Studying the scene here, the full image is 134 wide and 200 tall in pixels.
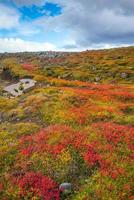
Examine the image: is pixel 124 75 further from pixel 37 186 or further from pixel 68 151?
pixel 37 186

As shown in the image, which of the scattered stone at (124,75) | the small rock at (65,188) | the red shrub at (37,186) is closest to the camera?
the red shrub at (37,186)

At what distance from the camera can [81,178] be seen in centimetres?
2066

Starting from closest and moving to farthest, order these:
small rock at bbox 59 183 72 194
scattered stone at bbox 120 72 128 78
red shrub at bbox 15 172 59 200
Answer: red shrub at bbox 15 172 59 200, small rock at bbox 59 183 72 194, scattered stone at bbox 120 72 128 78

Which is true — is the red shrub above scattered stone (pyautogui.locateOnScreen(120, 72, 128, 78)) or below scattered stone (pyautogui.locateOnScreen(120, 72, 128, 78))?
below

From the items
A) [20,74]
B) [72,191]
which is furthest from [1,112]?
[20,74]

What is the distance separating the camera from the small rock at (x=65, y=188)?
19.3 meters

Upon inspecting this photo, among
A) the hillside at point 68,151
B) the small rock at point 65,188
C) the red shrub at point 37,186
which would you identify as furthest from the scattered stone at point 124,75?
the small rock at point 65,188

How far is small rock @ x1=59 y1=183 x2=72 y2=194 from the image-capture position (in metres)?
19.3

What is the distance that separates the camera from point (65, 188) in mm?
19469

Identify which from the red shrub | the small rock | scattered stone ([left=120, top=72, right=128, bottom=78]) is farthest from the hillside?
scattered stone ([left=120, top=72, right=128, bottom=78])

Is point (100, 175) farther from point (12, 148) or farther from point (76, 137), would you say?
point (12, 148)

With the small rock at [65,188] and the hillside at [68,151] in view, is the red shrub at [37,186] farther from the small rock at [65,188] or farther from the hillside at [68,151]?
the small rock at [65,188]

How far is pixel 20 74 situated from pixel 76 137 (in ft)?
187

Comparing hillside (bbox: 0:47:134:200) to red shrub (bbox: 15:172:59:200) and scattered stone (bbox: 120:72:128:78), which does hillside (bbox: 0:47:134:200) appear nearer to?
red shrub (bbox: 15:172:59:200)
